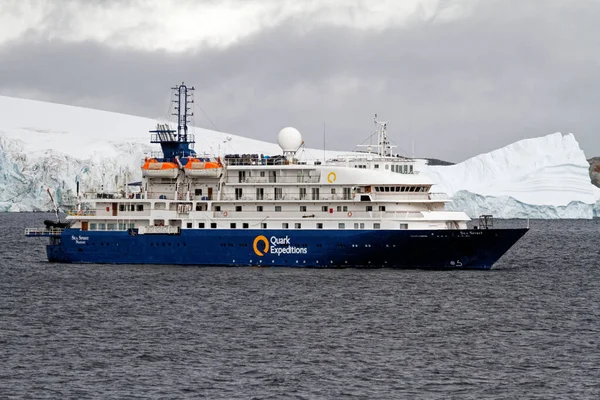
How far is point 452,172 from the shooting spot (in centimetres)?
11406

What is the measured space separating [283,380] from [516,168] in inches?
Result: 3448

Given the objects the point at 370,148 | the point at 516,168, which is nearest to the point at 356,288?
the point at 370,148

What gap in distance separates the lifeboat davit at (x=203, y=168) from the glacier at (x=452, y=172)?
4189cm

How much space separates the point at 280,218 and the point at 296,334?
17.8 metres

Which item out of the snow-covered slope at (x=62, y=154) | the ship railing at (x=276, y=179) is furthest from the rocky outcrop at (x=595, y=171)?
the ship railing at (x=276, y=179)

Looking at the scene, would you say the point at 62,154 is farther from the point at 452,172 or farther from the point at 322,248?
the point at 322,248

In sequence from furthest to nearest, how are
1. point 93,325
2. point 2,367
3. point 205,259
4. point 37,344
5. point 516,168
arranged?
point 516,168, point 205,259, point 93,325, point 37,344, point 2,367

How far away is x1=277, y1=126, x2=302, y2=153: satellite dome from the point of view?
53.5m

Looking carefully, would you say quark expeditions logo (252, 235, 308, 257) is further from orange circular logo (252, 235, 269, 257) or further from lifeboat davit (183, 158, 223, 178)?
lifeboat davit (183, 158, 223, 178)

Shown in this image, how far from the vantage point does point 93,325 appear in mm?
34094

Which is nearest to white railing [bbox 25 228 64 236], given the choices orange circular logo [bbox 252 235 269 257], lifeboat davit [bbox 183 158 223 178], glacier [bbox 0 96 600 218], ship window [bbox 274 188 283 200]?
lifeboat davit [bbox 183 158 223 178]

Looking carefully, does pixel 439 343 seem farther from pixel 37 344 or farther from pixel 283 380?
pixel 37 344

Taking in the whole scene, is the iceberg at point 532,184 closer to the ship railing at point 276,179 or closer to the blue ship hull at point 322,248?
the blue ship hull at point 322,248

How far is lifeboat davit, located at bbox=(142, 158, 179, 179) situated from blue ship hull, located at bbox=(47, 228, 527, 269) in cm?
322
